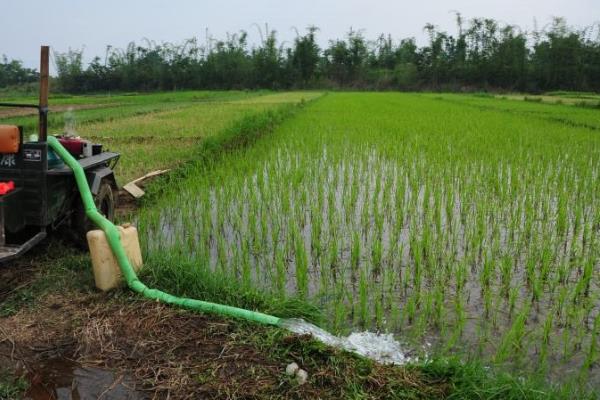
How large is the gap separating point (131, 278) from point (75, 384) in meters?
0.75

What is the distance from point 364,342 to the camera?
7.72 ft

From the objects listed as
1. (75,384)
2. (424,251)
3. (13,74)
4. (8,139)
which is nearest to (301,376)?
(75,384)

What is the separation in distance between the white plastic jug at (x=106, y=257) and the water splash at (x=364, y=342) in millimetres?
1018

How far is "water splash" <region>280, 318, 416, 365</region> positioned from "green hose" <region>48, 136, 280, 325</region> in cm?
12

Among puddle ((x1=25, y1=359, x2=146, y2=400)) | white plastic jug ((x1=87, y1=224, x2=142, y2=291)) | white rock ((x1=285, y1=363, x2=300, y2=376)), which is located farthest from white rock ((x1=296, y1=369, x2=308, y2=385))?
white plastic jug ((x1=87, y1=224, x2=142, y2=291))

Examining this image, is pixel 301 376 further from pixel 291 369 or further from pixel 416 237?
pixel 416 237

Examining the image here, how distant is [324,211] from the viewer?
15.0 ft

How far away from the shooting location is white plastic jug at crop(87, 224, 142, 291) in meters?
2.68

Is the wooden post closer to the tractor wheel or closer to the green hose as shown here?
the green hose

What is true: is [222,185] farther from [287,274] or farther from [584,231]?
[584,231]

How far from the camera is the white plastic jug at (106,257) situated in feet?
8.79

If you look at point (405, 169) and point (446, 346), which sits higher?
point (405, 169)

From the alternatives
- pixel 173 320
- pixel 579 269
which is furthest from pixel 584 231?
pixel 173 320

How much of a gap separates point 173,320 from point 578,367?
72.2 inches
